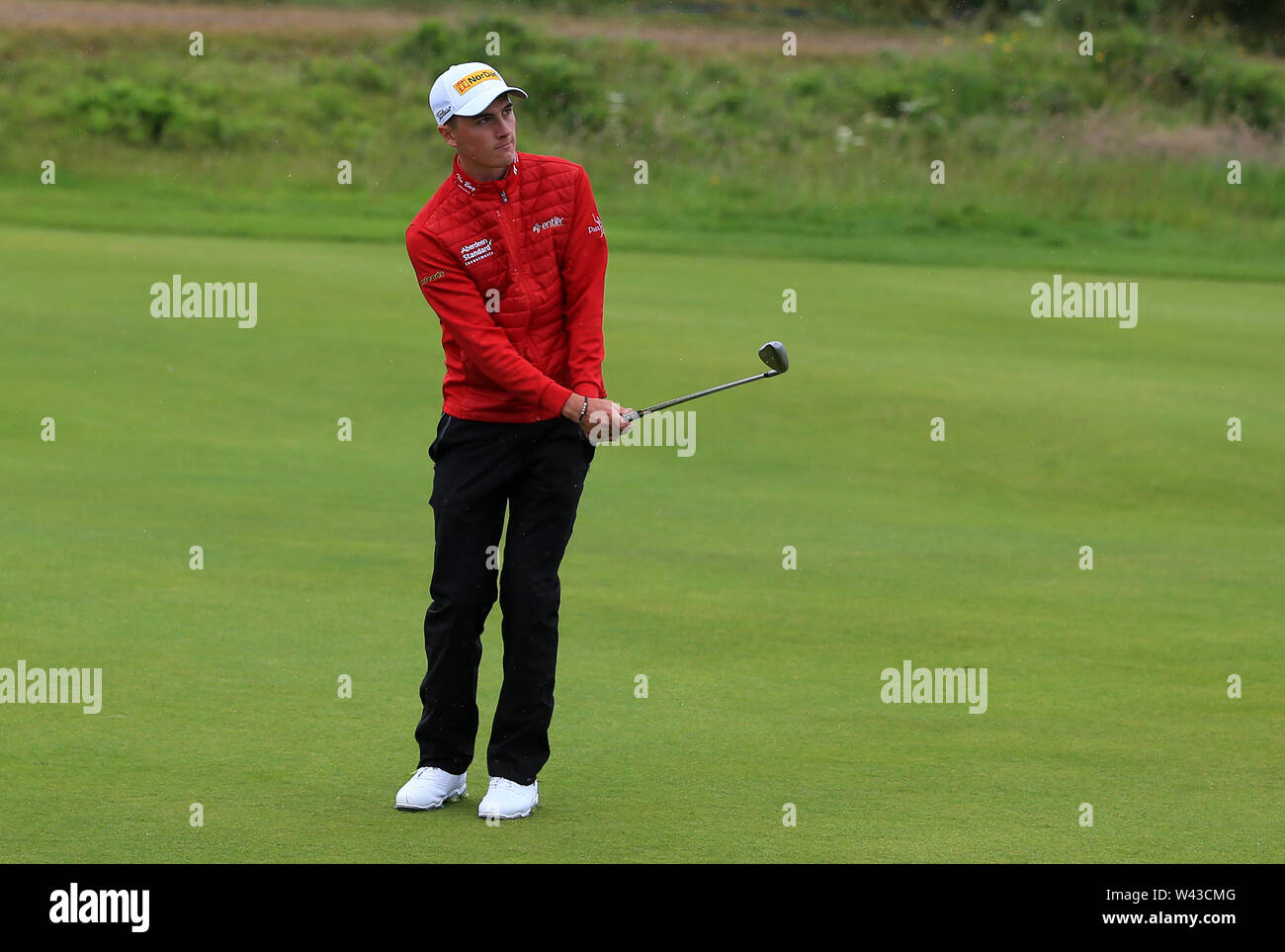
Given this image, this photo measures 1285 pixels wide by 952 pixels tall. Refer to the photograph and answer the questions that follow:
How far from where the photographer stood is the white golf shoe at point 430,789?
5.37 metres

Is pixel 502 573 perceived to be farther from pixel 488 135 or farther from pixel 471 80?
pixel 471 80

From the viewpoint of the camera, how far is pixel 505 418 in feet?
17.7

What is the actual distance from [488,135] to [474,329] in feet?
1.72

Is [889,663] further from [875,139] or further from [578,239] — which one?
[875,139]

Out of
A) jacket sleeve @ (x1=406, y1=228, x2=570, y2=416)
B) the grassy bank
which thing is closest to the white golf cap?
jacket sleeve @ (x1=406, y1=228, x2=570, y2=416)

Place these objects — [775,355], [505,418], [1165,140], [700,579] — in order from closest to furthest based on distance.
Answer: [505,418] → [775,355] → [700,579] → [1165,140]

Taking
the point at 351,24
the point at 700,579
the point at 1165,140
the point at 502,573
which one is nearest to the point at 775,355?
the point at 502,573

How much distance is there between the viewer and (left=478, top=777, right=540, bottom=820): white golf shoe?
5.29m

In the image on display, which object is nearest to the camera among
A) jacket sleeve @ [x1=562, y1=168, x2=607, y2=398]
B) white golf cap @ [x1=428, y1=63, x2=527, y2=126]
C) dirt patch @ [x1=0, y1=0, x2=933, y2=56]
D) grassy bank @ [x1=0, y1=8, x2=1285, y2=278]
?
white golf cap @ [x1=428, y1=63, x2=527, y2=126]

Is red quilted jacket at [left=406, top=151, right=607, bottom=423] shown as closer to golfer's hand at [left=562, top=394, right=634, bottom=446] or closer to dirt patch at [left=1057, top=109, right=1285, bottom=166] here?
golfer's hand at [left=562, top=394, right=634, bottom=446]

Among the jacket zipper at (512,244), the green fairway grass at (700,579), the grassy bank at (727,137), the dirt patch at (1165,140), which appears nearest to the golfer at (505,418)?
the jacket zipper at (512,244)

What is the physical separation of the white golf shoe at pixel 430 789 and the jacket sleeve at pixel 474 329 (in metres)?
1.07

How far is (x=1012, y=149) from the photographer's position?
26.8 m

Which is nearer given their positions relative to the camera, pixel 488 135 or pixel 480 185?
pixel 488 135
